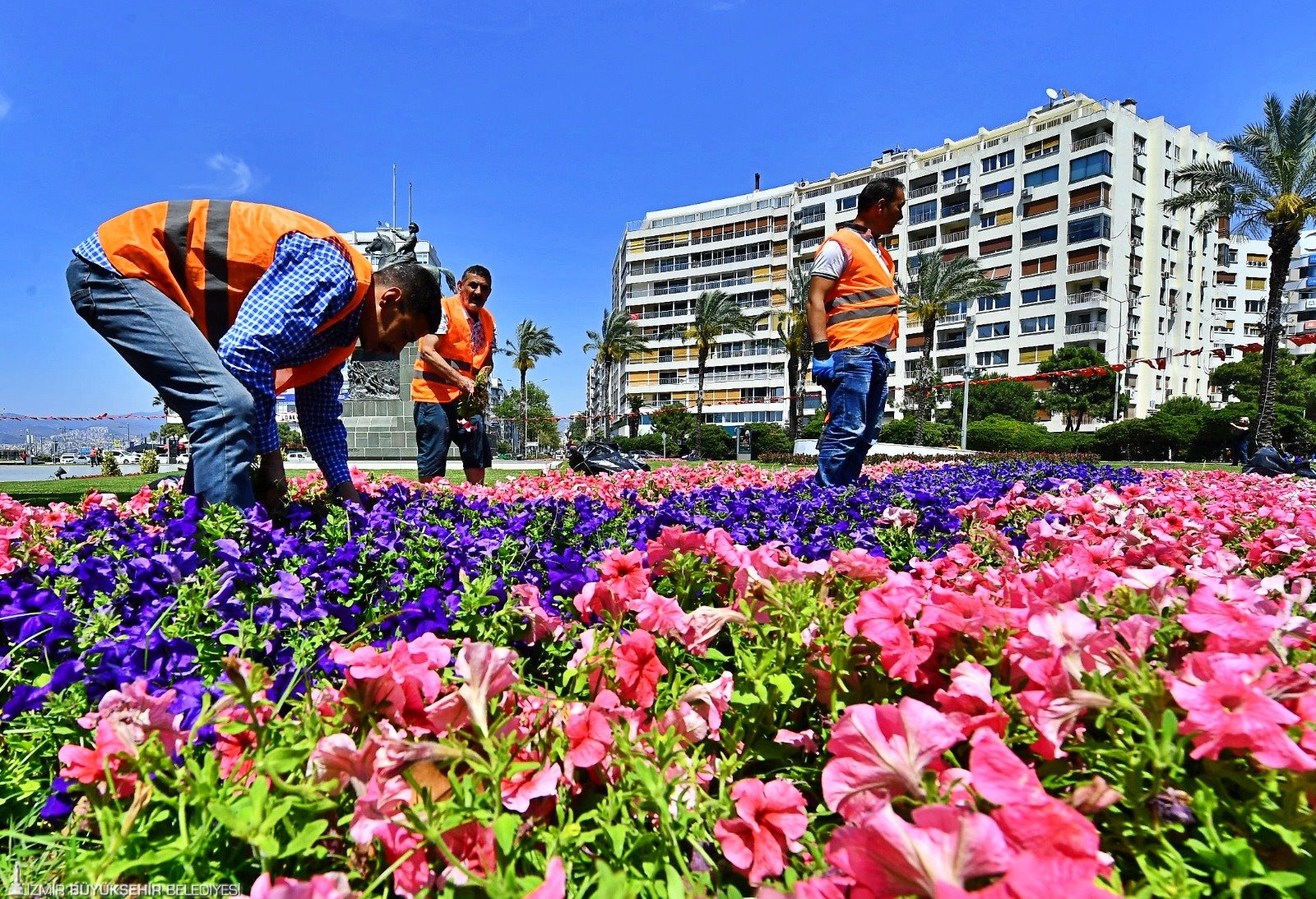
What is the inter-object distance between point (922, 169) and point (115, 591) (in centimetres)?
7233

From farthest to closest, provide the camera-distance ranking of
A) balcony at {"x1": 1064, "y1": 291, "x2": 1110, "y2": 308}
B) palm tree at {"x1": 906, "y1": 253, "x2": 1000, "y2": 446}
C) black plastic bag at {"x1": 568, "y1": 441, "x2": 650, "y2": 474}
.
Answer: balcony at {"x1": 1064, "y1": 291, "x2": 1110, "y2": 308}
palm tree at {"x1": 906, "y1": 253, "x2": 1000, "y2": 446}
black plastic bag at {"x1": 568, "y1": 441, "x2": 650, "y2": 474}

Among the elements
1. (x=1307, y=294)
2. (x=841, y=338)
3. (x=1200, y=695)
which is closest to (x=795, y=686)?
(x=1200, y=695)

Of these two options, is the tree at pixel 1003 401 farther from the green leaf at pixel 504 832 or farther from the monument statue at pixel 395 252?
the green leaf at pixel 504 832

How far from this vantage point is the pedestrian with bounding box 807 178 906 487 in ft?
15.3

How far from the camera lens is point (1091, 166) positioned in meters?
52.3

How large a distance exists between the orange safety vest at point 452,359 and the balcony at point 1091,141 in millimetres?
Answer: 62341

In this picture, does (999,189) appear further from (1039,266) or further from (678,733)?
(678,733)

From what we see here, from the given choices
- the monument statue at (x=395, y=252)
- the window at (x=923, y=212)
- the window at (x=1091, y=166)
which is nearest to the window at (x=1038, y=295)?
the window at (x=1091, y=166)

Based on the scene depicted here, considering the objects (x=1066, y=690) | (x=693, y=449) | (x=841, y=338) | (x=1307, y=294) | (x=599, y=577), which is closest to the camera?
(x=1066, y=690)

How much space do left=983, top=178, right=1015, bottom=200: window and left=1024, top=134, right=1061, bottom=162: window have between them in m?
2.02

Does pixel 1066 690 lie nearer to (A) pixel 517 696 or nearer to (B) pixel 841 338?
(A) pixel 517 696

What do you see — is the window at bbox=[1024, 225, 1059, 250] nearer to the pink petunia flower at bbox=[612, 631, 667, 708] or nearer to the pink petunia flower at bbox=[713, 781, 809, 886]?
the pink petunia flower at bbox=[612, 631, 667, 708]

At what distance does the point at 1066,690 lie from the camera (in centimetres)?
85

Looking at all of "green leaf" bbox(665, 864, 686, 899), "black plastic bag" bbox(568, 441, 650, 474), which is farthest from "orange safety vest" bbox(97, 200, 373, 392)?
"black plastic bag" bbox(568, 441, 650, 474)
